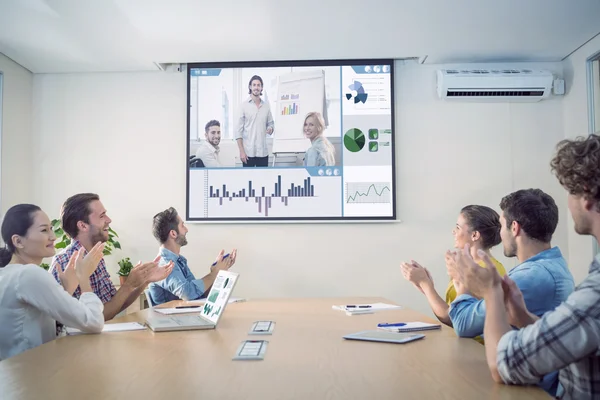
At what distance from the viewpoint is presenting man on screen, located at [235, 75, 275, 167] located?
5262 mm

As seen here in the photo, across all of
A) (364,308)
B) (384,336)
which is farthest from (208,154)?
(384,336)

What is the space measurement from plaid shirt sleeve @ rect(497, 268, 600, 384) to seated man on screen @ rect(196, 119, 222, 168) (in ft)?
13.8

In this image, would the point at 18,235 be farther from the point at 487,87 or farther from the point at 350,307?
the point at 487,87

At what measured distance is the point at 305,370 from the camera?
1.62 meters

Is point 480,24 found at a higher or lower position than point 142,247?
higher

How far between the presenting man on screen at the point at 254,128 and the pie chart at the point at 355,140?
693 mm

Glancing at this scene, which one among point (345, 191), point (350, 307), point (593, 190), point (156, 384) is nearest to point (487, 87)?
point (345, 191)

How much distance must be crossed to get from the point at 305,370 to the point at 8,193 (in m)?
4.26

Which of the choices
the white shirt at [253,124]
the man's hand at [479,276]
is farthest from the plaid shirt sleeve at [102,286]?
the white shirt at [253,124]

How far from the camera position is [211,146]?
530 centimetres

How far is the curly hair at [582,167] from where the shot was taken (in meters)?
1.34

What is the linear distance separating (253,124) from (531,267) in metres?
3.58

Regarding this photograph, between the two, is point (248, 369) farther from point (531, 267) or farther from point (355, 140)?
point (355, 140)

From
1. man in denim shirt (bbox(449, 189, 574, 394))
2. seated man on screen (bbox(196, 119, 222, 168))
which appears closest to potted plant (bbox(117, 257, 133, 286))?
seated man on screen (bbox(196, 119, 222, 168))
